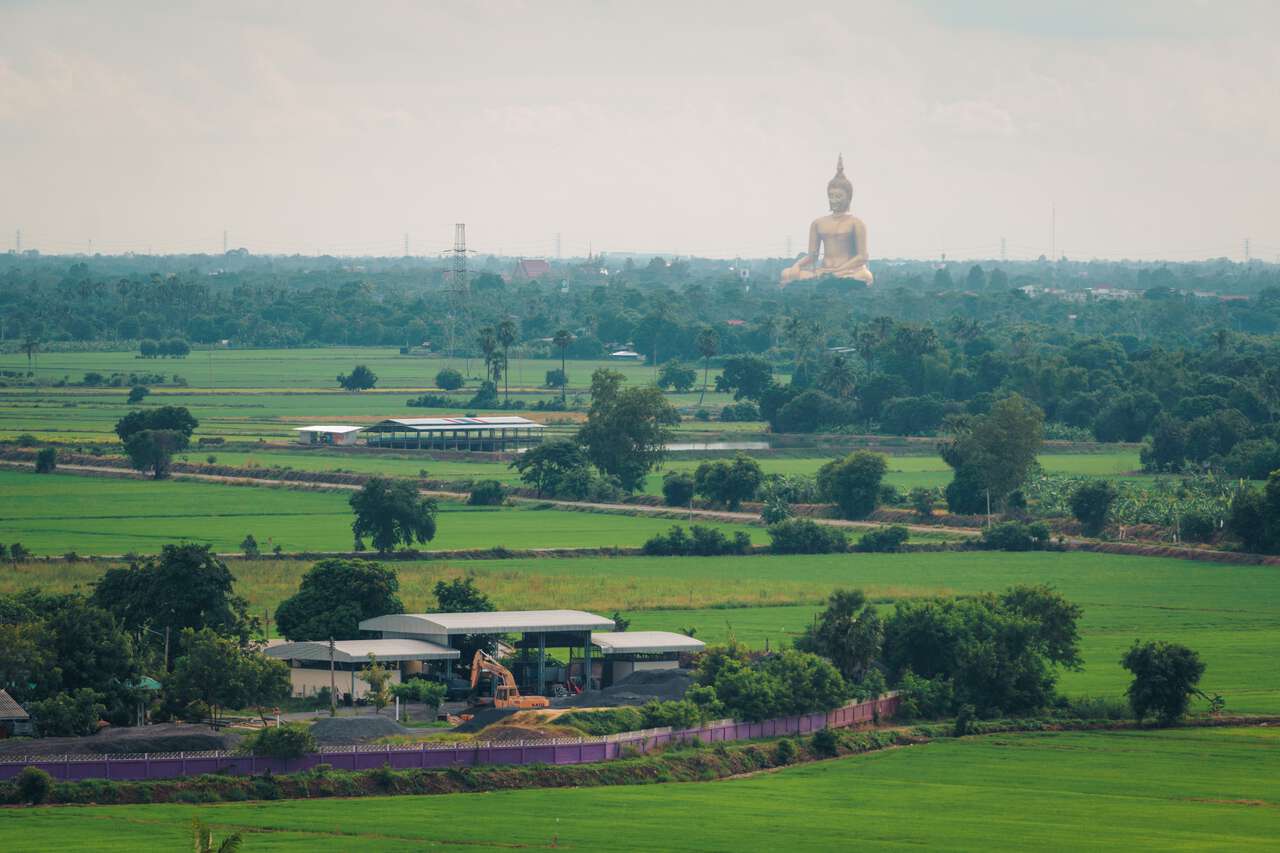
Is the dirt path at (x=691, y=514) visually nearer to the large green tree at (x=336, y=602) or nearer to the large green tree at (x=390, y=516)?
the large green tree at (x=390, y=516)

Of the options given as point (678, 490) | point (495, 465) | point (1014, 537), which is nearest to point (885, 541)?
point (1014, 537)

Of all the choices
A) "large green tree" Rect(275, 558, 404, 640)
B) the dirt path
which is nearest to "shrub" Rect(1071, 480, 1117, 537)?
the dirt path

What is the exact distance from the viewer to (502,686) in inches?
2068

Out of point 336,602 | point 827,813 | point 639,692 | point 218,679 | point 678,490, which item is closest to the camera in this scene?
point 827,813

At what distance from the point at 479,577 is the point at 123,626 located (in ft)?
52.9

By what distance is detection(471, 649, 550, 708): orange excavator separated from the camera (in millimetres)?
51438

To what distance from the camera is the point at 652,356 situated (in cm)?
18288

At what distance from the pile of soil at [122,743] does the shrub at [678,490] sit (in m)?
48.1

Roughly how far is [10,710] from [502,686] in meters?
11.5

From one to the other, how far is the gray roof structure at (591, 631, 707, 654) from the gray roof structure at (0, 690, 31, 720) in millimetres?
14671

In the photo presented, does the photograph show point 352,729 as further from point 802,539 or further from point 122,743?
point 802,539

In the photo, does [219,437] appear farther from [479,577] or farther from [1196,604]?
[1196,604]

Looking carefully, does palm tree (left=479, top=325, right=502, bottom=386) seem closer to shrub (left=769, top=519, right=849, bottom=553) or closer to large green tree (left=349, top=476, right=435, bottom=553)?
shrub (left=769, top=519, right=849, bottom=553)

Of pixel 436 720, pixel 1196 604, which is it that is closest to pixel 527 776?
pixel 436 720
